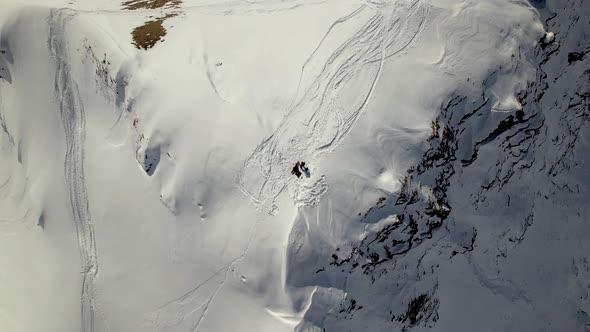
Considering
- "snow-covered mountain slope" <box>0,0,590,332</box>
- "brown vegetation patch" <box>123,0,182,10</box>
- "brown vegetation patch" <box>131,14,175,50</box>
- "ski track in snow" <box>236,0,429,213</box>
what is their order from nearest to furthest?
1. "snow-covered mountain slope" <box>0,0,590,332</box>
2. "ski track in snow" <box>236,0,429,213</box>
3. "brown vegetation patch" <box>131,14,175,50</box>
4. "brown vegetation patch" <box>123,0,182,10</box>

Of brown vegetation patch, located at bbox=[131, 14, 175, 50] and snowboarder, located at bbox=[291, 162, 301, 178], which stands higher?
brown vegetation patch, located at bbox=[131, 14, 175, 50]

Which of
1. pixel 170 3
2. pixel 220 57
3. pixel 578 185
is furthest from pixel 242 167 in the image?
pixel 578 185

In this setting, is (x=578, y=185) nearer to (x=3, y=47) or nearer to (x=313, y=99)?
(x=313, y=99)

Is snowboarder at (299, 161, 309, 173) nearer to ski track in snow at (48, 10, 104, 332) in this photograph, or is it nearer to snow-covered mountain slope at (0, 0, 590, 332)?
snow-covered mountain slope at (0, 0, 590, 332)

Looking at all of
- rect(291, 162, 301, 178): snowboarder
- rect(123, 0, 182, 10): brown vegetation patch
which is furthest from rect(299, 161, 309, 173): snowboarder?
rect(123, 0, 182, 10): brown vegetation patch

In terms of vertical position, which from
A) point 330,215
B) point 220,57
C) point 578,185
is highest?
point 220,57

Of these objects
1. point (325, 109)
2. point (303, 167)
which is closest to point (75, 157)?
point (303, 167)

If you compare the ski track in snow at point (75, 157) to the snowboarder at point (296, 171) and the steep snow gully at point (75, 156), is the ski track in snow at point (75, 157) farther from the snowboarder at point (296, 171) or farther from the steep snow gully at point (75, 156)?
the snowboarder at point (296, 171)
